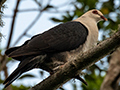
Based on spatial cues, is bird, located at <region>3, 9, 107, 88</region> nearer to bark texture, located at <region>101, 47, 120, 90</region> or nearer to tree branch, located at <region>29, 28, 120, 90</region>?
tree branch, located at <region>29, 28, 120, 90</region>

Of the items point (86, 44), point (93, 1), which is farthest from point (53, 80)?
point (93, 1)

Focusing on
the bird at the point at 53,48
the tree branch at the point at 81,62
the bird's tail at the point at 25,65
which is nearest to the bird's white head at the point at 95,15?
the bird at the point at 53,48

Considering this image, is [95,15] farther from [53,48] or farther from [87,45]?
[53,48]

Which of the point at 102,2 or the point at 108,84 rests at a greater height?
the point at 102,2

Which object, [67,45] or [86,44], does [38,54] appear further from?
[86,44]

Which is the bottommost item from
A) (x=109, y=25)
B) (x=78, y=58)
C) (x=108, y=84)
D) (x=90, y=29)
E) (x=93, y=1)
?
(x=78, y=58)

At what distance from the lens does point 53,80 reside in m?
2.37

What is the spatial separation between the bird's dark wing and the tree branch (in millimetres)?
482

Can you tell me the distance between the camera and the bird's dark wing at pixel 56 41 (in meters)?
2.75

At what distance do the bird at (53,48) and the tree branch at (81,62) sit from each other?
24cm

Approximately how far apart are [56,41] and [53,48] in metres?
0.14

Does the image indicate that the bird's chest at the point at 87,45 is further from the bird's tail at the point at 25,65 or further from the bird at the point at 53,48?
the bird's tail at the point at 25,65

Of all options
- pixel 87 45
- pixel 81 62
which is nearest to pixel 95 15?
pixel 87 45

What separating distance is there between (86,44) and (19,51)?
34.3 inches
